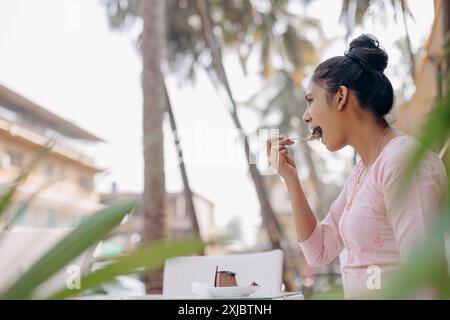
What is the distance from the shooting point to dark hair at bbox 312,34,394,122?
1292mm

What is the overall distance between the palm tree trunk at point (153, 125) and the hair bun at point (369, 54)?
129 inches

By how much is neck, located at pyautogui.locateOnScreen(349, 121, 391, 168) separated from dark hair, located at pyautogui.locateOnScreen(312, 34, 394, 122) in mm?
36

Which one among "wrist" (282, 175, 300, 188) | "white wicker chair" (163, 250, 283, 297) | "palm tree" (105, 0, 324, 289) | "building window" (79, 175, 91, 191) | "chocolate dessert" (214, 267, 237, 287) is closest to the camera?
"building window" (79, 175, 91, 191)

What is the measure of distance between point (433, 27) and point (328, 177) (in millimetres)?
15696

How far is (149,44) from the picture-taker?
18.4 ft

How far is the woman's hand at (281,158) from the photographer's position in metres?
1.40

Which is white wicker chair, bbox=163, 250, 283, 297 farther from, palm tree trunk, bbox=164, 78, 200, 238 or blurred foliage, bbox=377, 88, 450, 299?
palm tree trunk, bbox=164, 78, 200, 238

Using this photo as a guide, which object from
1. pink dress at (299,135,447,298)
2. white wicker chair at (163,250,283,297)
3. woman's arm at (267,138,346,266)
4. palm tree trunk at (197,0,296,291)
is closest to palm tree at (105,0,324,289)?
palm tree trunk at (197,0,296,291)

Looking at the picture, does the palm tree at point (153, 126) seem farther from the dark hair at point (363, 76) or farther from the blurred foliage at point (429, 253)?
the blurred foliage at point (429, 253)

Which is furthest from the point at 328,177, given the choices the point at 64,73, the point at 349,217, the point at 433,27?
the point at 349,217

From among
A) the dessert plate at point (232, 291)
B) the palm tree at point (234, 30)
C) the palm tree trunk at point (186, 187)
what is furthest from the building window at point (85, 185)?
the palm tree at point (234, 30)

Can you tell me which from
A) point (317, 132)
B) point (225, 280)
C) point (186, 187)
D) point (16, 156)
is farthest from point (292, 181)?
point (186, 187)

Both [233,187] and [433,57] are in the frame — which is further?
[233,187]
